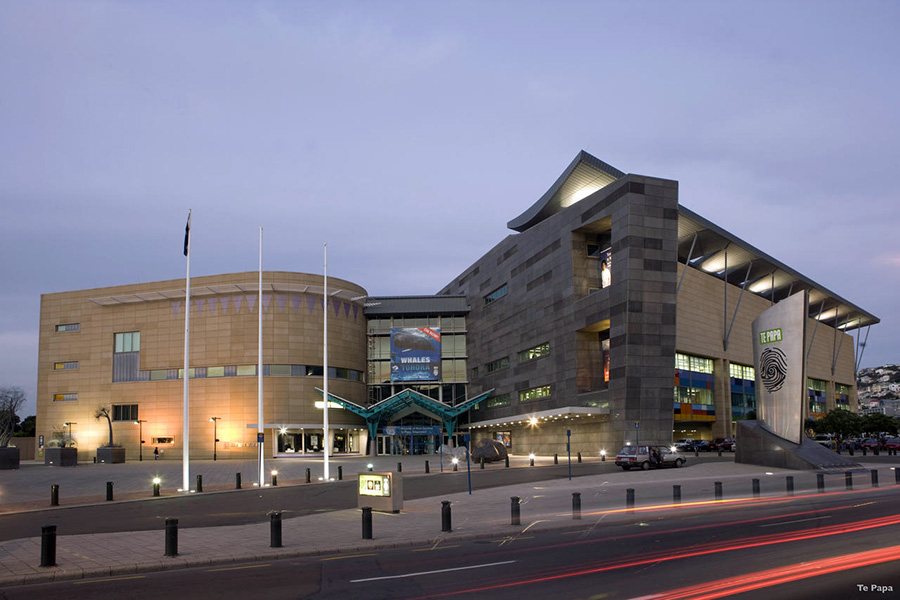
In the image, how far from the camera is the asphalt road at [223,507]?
2258 cm

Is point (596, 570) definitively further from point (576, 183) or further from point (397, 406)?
point (397, 406)

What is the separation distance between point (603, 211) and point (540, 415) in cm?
2079

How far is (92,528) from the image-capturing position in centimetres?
2166

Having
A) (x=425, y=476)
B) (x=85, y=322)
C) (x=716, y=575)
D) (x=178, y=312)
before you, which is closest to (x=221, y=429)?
(x=178, y=312)

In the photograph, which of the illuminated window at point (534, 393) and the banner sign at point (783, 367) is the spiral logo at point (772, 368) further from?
the illuminated window at point (534, 393)

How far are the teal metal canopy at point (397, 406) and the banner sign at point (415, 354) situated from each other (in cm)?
667

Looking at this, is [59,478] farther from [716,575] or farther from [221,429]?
[716,575]

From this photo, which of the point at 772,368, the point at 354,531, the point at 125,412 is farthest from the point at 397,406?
the point at 354,531

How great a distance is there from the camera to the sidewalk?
587 inches

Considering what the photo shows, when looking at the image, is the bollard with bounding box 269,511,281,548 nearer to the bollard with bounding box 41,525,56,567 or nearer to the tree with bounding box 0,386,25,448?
the bollard with bounding box 41,525,56,567

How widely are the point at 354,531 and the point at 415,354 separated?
249 feet

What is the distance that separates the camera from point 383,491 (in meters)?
24.0

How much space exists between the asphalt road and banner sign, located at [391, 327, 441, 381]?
173ft

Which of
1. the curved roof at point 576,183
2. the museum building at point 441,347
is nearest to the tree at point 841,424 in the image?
the museum building at point 441,347
